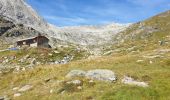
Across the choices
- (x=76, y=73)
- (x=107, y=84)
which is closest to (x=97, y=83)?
(x=107, y=84)

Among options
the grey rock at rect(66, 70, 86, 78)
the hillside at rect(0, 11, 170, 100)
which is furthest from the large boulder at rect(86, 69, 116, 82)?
the grey rock at rect(66, 70, 86, 78)

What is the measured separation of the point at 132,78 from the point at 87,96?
19.6 ft

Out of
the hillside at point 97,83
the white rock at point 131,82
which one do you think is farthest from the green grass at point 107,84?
the white rock at point 131,82

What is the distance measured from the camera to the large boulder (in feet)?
108

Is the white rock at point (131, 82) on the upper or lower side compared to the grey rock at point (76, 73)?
lower

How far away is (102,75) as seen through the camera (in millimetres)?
33531

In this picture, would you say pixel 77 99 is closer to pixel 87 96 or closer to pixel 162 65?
pixel 87 96

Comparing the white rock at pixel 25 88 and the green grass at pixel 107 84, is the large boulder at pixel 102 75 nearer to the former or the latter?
the green grass at pixel 107 84

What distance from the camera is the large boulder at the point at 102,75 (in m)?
32.9

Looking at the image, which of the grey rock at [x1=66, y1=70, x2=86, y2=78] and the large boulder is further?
the grey rock at [x1=66, y1=70, x2=86, y2=78]

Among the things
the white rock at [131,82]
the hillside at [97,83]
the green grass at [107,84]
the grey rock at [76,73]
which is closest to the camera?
the green grass at [107,84]

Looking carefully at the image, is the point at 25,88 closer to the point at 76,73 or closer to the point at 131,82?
the point at 76,73

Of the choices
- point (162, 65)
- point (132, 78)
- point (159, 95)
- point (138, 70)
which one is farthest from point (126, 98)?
point (162, 65)

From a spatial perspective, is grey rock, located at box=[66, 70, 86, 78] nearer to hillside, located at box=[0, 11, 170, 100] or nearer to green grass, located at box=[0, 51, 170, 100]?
hillside, located at box=[0, 11, 170, 100]
